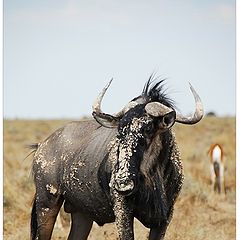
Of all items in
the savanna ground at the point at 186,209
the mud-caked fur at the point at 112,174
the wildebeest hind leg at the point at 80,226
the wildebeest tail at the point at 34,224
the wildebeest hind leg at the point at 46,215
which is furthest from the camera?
the savanna ground at the point at 186,209

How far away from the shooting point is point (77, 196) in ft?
22.2

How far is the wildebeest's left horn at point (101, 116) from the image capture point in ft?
20.1

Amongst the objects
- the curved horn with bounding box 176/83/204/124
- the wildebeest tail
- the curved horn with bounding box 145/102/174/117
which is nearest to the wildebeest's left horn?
the curved horn with bounding box 145/102/174/117

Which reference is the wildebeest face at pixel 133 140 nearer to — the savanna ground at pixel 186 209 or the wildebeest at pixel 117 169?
the wildebeest at pixel 117 169

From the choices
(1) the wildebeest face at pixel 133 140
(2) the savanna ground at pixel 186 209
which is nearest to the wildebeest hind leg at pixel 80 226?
(2) the savanna ground at pixel 186 209

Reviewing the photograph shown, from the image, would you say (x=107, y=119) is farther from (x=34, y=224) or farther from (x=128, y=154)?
(x=34, y=224)

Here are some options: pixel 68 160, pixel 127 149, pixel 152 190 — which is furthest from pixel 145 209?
pixel 68 160

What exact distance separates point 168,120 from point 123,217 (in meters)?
0.89

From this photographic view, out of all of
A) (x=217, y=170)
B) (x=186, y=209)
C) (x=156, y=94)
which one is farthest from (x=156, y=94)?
(x=217, y=170)

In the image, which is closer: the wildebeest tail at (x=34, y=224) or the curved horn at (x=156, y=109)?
the curved horn at (x=156, y=109)

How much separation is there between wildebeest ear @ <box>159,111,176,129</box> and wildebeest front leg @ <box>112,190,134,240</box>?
672 mm

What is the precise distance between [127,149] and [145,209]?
63 cm

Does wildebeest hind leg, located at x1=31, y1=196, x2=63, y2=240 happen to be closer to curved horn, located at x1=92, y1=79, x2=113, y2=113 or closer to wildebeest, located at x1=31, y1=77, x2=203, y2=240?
wildebeest, located at x1=31, y1=77, x2=203, y2=240

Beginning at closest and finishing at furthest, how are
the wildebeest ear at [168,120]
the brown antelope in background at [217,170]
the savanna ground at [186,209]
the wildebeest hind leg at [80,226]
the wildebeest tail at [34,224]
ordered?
the wildebeest ear at [168,120] → the wildebeest hind leg at [80,226] → the wildebeest tail at [34,224] → the savanna ground at [186,209] → the brown antelope in background at [217,170]
